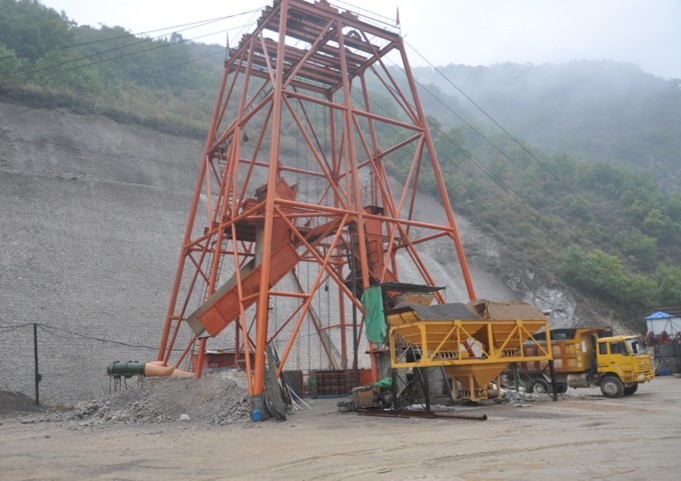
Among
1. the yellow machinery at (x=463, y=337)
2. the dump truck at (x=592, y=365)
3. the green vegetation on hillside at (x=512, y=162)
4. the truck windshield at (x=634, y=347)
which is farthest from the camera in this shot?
the green vegetation on hillside at (x=512, y=162)

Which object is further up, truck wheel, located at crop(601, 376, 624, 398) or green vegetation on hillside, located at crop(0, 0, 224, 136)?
green vegetation on hillside, located at crop(0, 0, 224, 136)

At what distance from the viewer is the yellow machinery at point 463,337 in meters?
13.6

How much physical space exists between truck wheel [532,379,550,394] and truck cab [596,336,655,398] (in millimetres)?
1907

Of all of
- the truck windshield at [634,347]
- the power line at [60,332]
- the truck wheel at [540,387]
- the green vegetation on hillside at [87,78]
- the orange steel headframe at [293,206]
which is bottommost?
the truck wheel at [540,387]

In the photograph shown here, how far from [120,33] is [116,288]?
55.1 metres

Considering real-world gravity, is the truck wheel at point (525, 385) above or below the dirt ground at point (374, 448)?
below

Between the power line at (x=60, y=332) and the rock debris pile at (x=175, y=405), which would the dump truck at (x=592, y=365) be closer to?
the rock debris pile at (x=175, y=405)

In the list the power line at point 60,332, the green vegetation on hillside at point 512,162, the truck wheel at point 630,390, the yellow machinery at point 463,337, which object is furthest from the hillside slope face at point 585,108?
the yellow machinery at point 463,337

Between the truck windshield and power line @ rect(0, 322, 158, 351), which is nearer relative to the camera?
the truck windshield

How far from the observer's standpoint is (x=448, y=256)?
45000mm

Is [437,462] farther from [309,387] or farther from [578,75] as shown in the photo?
[578,75]

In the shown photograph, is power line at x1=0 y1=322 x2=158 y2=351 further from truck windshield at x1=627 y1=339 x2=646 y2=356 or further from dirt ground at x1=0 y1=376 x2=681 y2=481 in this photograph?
truck windshield at x1=627 y1=339 x2=646 y2=356

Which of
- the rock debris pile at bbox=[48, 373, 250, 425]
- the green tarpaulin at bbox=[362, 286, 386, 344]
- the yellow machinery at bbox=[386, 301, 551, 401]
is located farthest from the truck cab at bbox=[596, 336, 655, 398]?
the rock debris pile at bbox=[48, 373, 250, 425]

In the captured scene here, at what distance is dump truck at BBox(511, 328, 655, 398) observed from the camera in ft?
57.6
